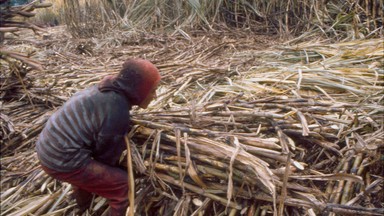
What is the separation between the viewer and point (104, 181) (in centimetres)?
220

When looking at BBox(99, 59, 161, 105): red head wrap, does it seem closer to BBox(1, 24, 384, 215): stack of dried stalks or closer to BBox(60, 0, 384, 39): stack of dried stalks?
BBox(1, 24, 384, 215): stack of dried stalks

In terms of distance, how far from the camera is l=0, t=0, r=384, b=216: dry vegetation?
82.4 inches

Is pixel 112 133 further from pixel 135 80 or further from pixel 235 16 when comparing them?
pixel 235 16

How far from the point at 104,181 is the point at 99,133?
0.26 m

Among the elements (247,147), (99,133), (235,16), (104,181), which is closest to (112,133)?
(99,133)

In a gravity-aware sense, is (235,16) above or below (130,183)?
below

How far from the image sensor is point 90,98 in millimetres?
2227

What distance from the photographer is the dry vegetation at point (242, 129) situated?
2092 millimetres

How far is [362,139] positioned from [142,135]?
1.26 metres

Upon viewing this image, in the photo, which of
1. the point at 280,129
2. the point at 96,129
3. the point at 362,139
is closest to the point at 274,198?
the point at 280,129

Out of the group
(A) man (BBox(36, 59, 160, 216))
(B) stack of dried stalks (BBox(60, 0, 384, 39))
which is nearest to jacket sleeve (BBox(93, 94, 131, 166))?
(A) man (BBox(36, 59, 160, 216))

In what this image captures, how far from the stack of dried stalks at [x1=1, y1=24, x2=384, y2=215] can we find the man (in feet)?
0.50

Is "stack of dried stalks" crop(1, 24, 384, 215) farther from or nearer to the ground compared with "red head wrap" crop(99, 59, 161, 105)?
nearer to the ground

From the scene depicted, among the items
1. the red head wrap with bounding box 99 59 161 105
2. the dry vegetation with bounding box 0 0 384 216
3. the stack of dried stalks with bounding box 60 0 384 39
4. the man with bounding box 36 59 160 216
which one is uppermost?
the red head wrap with bounding box 99 59 161 105
